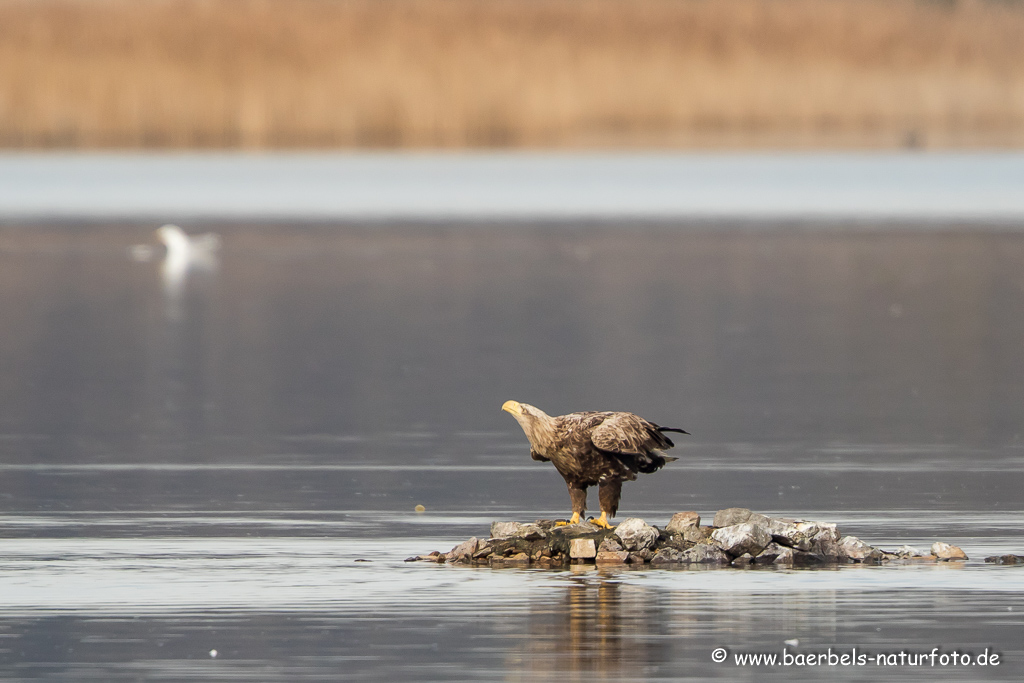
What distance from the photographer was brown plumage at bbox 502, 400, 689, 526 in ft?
25.0

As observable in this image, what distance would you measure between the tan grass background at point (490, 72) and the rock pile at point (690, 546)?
87.6ft

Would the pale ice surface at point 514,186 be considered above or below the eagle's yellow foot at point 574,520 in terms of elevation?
above

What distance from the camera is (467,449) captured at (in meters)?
10.5

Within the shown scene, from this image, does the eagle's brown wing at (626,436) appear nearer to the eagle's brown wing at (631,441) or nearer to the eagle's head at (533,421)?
the eagle's brown wing at (631,441)

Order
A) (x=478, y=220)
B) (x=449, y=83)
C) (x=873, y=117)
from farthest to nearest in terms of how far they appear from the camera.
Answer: (x=873, y=117), (x=449, y=83), (x=478, y=220)

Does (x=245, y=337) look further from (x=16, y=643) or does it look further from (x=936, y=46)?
(x=936, y=46)

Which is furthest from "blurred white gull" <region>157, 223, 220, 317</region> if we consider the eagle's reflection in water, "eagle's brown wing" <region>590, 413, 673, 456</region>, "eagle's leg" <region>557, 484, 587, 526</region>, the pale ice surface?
the eagle's reflection in water

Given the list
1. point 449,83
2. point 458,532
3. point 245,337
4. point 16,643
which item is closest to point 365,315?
point 245,337

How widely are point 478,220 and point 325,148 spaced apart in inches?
410

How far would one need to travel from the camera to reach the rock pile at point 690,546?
7445 mm

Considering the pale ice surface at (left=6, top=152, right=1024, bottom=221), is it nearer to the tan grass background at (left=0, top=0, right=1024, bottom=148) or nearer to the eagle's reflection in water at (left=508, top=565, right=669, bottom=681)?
the tan grass background at (left=0, top=0, right=1024, bottom=148)

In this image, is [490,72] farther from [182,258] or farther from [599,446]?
[599,446]

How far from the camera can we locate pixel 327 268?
2092 cm

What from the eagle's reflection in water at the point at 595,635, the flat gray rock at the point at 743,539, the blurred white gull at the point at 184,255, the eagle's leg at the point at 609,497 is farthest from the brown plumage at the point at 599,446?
the blurred white gull at the point at 184,255
